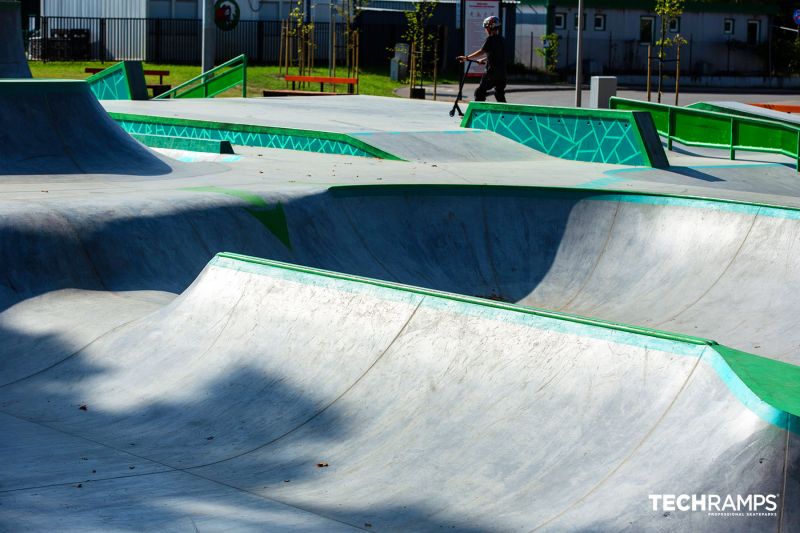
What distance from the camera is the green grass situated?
35469mm

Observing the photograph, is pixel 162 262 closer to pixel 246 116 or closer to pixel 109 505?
pixel 109 505

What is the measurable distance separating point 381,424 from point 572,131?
38.6ft

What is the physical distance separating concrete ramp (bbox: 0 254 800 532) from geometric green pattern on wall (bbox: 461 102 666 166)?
32.0ft

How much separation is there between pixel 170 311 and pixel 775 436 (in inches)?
183

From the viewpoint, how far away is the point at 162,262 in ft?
33.3

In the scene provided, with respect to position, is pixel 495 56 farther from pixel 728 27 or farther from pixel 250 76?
pixel 728 27

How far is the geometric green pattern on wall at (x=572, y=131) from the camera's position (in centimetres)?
1625

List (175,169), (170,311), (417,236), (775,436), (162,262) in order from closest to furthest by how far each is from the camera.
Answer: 1. (775,436)
2. (170,311)
3. (162,262)
4. (417,236)
5. (175,169)

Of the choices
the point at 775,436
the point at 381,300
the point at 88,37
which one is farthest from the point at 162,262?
the point at 88,37

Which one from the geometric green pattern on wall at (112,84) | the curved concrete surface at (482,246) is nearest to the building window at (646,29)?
the geometric green pattern on wall at (112,84)

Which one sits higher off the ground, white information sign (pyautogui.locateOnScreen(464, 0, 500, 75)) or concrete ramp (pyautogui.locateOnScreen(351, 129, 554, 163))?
white information sign (pyautogui.locateOnScreen(464, 0, 500, 75))

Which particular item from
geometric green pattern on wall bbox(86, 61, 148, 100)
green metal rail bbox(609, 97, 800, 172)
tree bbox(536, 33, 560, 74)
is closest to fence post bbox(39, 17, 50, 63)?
geometric green pattern on wall bbox(86, 61, 148, 100)

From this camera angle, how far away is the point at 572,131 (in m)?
17.1

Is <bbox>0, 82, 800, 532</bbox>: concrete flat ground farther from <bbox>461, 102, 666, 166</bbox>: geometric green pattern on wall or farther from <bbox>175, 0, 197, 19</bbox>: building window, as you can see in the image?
<bbox>175, 0, 197, 19</bbox>: building window
